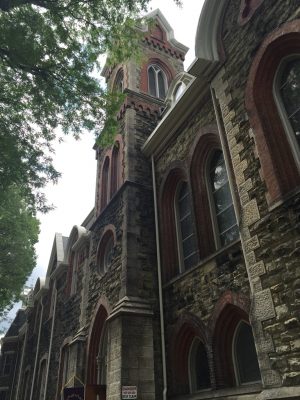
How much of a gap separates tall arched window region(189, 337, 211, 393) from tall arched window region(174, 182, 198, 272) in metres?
1.98

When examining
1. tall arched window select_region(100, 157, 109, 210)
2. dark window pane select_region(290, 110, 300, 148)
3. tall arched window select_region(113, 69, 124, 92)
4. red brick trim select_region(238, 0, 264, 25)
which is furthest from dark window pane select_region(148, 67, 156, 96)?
dark window pane select_region(290, 110, 300, 148)

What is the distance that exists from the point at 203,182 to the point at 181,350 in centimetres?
415

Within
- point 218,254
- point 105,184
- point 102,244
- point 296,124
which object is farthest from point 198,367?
point 105,184

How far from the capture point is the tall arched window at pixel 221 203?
27.0 ft

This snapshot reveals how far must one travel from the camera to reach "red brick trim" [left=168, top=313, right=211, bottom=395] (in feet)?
26.6

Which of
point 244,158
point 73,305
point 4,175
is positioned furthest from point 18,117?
point 73,305

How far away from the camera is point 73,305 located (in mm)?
14555

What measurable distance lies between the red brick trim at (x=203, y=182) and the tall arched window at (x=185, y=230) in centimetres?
34

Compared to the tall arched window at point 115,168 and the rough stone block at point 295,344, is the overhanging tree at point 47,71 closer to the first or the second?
the tall arched window at point 115,168

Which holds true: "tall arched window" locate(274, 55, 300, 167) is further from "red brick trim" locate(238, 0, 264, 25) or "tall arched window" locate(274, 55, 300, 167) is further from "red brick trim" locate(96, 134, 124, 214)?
"red brick trim" locate(96, 134, 124, 214)

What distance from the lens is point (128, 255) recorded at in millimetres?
10062

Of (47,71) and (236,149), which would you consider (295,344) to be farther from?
(47,71)

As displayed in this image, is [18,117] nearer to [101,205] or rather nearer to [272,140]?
[101,205]

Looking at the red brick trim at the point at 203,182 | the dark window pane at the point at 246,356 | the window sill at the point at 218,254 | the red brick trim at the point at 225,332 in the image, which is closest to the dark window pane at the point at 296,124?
the window sill at the point at 218,254
